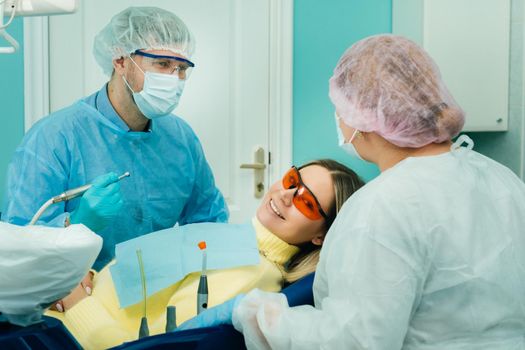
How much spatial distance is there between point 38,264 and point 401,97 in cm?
71

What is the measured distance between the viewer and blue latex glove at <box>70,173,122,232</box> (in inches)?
62.9

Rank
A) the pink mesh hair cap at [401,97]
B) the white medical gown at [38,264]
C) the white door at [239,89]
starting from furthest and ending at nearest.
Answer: the white door at [239,89] < the pink mesh hair cap at [401,97] < the white medical gown at [38,264]

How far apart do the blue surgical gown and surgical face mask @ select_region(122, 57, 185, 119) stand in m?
0.08

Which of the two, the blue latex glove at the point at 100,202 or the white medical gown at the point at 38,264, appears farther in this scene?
the blue latex glove at the point at 100,202

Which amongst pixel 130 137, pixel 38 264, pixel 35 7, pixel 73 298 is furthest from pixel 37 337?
pixel 130 137

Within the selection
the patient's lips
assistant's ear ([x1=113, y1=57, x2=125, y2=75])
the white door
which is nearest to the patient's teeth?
the patient's lips

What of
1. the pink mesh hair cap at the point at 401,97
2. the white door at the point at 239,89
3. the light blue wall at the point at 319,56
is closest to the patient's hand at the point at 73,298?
the pink mesh hair cap at the point at 401,97

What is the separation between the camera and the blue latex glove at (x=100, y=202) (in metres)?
1.60

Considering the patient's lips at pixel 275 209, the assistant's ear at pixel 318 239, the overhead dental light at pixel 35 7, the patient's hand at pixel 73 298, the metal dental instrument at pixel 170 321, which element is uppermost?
the overhead dental light at pixel 35 7

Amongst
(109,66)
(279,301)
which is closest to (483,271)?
(279,301)

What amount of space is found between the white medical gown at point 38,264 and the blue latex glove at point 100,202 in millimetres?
585

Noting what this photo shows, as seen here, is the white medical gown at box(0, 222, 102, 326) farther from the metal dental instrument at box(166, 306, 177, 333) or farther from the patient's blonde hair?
the patient's blonde hair

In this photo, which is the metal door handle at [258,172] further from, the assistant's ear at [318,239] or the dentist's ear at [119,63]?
the assistant's ear at [318,239]

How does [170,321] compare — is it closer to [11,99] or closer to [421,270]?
[421,270]
